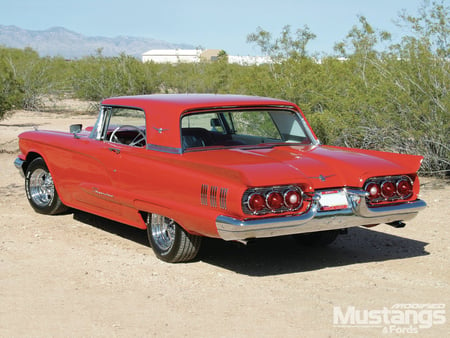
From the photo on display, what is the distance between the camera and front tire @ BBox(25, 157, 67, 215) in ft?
27.6

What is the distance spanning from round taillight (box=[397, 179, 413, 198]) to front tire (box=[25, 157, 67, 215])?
12.8 feet

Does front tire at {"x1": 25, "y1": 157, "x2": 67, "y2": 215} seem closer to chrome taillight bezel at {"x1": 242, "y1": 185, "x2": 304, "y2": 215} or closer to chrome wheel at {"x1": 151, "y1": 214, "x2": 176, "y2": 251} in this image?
chrome wheel at {"x1": 151, "y1": 214, "x2": 176, "y2": 251}

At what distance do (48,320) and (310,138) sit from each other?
10.7 feet

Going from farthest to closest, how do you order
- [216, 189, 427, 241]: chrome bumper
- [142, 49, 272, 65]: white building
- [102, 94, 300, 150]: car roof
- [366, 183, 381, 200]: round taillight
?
[142, 49, 272, 65]: white building < [102, 94, 300, 150]: car roof < [366, 183, 381, 200]: round taillight < [216, 189, 427, 241]: chrome bumper

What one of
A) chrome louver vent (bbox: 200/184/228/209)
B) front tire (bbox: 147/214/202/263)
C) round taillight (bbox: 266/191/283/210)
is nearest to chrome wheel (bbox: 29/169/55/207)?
front tire (bbox: 147/214/202/263)

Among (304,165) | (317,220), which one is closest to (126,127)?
(304,165)

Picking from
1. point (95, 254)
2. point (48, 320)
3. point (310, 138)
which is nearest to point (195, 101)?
point (310, 138)

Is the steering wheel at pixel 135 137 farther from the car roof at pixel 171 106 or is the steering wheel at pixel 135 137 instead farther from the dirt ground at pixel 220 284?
the dirt ground at pixel 220 284

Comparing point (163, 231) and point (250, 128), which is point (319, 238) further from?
point (163, 231)

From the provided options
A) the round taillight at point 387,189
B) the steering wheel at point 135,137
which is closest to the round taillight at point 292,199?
the round taillight at point 387,189

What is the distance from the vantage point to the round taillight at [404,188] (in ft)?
20.7

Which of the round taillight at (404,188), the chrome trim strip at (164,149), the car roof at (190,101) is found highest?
the car roof at (190,101)

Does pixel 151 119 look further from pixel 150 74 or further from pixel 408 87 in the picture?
pixel 150 74

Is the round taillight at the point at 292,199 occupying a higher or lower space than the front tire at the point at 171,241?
higher
